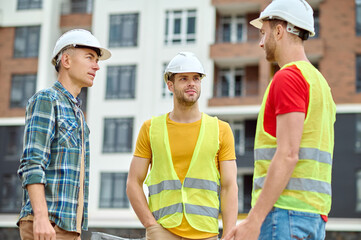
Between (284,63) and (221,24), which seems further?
(221,24)

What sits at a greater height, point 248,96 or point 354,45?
point 354,45

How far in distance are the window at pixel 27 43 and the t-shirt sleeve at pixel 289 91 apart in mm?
33456

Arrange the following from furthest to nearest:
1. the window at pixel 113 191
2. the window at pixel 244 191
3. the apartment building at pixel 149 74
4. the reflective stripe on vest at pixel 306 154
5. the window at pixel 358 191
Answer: the window at pixel 113 191
the window at pixel 244 191
the apartment building at pixel 149 74
the window at pixel 358 191
the reflective stripe on vest at pixel 306 154

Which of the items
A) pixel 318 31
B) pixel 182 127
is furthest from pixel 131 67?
pixel 182 127

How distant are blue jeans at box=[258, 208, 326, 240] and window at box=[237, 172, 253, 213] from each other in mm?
27849

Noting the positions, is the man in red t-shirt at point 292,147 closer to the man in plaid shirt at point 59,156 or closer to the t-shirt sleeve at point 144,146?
the man in plaid shirt at point 59,156

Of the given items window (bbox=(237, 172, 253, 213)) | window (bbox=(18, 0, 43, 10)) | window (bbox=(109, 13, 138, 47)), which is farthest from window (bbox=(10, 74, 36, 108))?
window (bbox=(237, 172, 253, 213))

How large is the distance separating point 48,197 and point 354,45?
28930 mm

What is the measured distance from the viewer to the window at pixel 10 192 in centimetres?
3422

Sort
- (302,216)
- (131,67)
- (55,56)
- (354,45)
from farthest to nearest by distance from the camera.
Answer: (131,67), (354,45), (55,56), (302,216)

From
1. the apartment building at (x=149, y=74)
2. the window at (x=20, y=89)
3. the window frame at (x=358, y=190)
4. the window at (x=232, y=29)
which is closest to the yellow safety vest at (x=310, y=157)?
the apartment building at (x=149, y=74)

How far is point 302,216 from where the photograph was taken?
3371 mm

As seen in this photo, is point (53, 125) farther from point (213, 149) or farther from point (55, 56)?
point (213, 149)

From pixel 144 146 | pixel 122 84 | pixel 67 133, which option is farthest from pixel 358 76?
pixel 67 133
